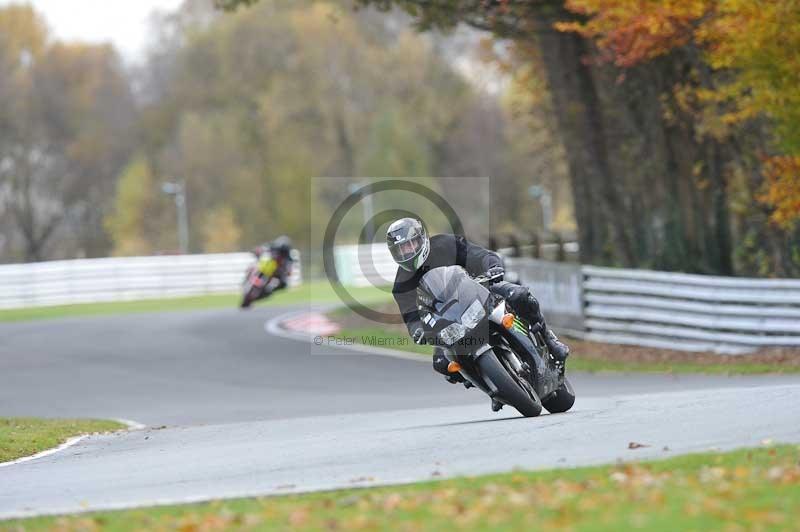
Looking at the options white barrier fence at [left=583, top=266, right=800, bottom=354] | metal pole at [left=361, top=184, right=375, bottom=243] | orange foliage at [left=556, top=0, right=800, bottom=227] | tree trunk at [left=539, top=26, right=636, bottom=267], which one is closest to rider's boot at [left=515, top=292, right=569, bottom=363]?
white barrier fence at [left=583, top=266, right=800, bottom=354]

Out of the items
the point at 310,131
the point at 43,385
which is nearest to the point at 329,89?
the point at 310,131

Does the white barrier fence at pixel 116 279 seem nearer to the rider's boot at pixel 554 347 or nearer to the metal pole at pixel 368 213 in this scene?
the metal pole at pixel 368 213

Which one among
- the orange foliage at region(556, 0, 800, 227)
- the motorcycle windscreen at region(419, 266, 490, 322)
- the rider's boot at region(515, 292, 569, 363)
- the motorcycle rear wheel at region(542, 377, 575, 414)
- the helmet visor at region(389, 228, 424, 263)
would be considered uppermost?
the orange foliage at region(556, 0, 800, 227)

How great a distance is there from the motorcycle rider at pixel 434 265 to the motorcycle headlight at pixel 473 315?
0.39m

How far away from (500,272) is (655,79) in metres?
16.3

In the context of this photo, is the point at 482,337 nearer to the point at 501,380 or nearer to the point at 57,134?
the point at 501,380

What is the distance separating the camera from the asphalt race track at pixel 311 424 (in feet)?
29.8

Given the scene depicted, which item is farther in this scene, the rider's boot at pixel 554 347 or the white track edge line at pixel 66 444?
the white track edge line at pixel 66 444

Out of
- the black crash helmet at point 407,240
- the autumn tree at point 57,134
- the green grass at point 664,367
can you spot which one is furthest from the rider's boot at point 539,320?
the autumn tree at point 57,134

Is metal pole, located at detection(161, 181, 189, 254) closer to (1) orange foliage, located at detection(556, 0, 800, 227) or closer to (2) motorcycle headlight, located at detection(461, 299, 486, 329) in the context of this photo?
(1) orange foliage, located at detection(556, 0, 800, 227)

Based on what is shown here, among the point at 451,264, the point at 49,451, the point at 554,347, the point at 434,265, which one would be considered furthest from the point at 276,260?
the point at 434,265

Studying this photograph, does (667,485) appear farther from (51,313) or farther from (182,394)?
(51,313)

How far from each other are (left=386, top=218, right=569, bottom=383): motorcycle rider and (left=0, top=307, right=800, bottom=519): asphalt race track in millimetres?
856

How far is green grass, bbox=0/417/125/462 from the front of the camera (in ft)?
41.6
